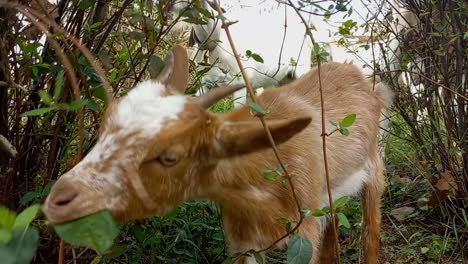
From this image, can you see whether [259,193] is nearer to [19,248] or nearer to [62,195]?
[62,195]

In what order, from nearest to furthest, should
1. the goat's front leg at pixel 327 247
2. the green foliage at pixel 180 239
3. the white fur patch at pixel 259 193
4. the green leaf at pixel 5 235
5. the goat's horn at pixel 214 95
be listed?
the green leaf at pixel 5 235
the goat's horn at pixel 214 95
the white fur patch at pixel 259 193
the green foliage at pixel 180 239
the goat's front leg at pixel 327 247

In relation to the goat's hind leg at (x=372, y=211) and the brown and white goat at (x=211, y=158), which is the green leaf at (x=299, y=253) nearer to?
the brown and white goat at (x=211, y=158)

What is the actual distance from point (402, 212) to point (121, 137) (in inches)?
111

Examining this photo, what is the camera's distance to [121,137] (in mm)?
1877

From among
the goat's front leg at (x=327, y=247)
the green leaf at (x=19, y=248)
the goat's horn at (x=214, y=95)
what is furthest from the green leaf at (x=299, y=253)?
the goat's front leg at (x=327, y=247)

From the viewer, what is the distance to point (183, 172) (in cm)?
213

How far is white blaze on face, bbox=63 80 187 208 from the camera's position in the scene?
1793 millimetres

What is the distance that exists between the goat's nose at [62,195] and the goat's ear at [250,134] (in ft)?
2.04

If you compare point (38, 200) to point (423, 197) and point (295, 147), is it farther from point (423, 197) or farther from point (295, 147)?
point (423, 197)

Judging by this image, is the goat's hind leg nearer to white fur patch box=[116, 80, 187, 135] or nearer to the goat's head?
the goat's head

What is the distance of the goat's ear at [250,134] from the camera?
1.92 m

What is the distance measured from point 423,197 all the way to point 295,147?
1.87 meters

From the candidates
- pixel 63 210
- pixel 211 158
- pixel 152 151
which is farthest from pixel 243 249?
pixel 63 210

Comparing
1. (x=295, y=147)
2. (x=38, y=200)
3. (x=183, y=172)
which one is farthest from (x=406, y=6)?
(x=38, y=200)
